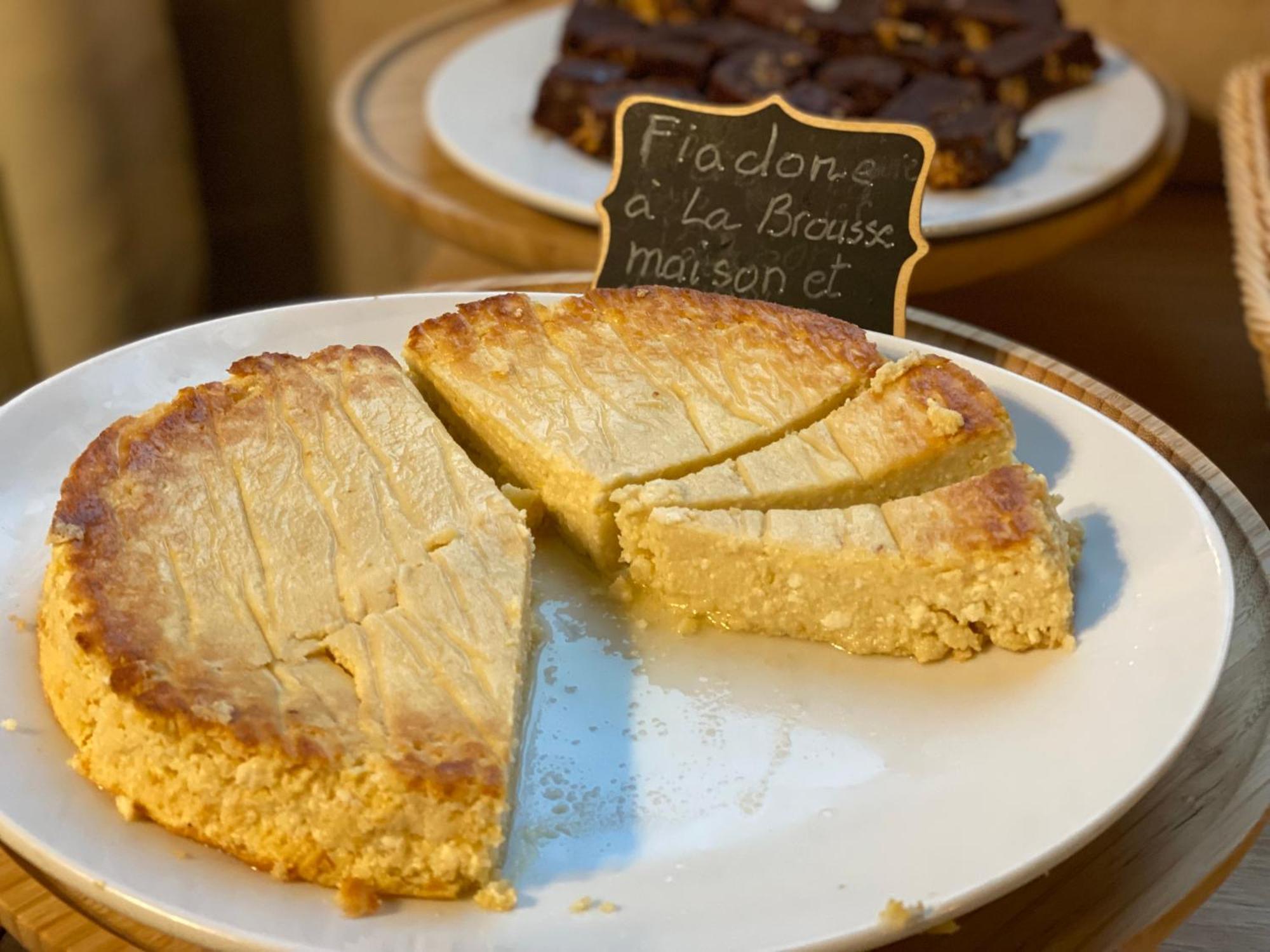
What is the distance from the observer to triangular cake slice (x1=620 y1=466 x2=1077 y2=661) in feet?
5.86

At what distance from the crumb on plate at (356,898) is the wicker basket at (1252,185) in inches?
70.6

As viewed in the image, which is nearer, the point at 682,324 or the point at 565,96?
the point at 682,324

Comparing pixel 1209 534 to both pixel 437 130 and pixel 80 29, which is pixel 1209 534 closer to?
pixel 437 130

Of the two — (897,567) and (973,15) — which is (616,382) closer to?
(897,567)

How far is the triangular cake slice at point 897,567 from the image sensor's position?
1787mm

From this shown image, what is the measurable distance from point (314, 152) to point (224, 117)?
340mm

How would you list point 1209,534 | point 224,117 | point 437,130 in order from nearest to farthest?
1. point 1209,534
2. point 437,130
3. point 224,117

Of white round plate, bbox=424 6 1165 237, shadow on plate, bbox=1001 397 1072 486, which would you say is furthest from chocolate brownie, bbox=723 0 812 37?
shadow on plate, bbox=1001 397 1072 486

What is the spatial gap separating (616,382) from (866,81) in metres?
1.80

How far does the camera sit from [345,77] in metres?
3.73

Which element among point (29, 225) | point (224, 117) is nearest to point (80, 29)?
point (29, 225)

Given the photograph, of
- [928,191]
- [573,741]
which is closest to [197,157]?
[928,191]

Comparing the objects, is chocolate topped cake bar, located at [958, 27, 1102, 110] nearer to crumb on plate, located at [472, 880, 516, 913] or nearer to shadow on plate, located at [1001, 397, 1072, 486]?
shadow on plate, located at [1001, 397, 1072, 486]

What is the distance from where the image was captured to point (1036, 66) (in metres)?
3.53
